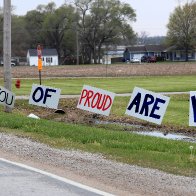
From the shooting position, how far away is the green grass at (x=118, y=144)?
31.4 feet

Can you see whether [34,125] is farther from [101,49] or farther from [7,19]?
[101,49]

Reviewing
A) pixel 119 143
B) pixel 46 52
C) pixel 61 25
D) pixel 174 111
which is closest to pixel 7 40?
pixel 174 111

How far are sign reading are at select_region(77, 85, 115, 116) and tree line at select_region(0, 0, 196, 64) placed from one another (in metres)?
99.9

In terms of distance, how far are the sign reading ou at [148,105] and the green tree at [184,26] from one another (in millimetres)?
104257

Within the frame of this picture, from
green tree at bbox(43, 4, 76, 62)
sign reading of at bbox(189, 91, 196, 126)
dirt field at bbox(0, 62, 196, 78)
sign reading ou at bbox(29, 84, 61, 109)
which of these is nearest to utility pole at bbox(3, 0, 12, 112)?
sign reading ou at bbox(29, 84, 61, 109)

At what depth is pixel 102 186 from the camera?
7.84m

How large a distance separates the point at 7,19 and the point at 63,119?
4.30 metres

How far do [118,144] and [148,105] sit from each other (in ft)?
11.6

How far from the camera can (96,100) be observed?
17.7m

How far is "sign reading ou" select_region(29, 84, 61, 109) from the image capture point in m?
20.0

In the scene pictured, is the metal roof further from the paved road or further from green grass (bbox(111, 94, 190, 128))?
the paved road

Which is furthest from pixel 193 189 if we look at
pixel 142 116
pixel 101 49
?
pixel 101 49

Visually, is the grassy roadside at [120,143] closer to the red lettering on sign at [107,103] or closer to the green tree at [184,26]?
the red lettering on sign at [107,103]

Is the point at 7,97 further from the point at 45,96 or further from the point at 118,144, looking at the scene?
the point at 118,144
